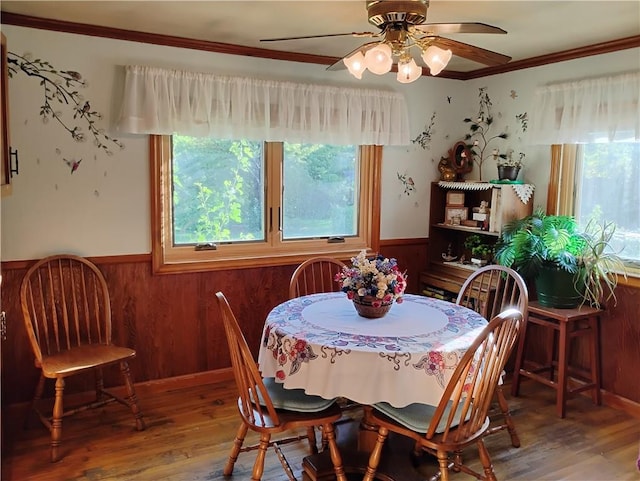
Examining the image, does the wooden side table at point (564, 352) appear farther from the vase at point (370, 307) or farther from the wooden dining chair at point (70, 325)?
the wooden dining chair at point (70, 325)

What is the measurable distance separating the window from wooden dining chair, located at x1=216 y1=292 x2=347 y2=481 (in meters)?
1.36

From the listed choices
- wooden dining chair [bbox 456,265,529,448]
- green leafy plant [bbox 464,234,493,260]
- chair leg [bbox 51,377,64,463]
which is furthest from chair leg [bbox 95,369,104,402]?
green leafy plant [bbox 464,234,493,260]

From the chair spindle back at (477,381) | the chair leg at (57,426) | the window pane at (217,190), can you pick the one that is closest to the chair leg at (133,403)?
the chair leg at (57,426)

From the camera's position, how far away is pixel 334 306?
279 centimetres

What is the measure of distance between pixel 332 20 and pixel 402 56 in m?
0.67

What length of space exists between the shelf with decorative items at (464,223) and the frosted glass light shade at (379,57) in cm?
184

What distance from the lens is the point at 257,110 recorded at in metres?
3.51

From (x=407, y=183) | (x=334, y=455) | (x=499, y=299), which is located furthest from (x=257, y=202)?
(x=334, y=455)

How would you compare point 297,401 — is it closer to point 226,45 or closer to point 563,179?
point 226,45

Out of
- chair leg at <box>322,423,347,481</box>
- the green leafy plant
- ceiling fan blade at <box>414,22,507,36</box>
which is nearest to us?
ceiling fan blade at <box>414,22,507,36</box>

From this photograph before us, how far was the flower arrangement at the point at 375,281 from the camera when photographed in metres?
2.49

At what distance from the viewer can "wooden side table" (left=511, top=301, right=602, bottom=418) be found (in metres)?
3.19

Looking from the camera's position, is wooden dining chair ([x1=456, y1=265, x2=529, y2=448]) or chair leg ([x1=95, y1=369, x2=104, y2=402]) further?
chair leg ([x1=95, y1=369, x2=104, y2=402])

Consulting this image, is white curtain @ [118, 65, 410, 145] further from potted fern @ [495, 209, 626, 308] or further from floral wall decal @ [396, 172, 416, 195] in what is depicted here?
potted fern @ [495, 209, 626, 308]
